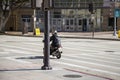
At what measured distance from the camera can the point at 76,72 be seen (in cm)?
1581

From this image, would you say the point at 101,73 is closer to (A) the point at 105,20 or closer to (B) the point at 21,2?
(B) the point at 21,2

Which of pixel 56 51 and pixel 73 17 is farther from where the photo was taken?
pixel 73 17

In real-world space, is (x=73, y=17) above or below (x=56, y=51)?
above

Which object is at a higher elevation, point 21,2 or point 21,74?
point 21,2

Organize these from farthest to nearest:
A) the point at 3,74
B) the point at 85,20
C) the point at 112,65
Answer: the point at 85,20 → the point at 112,65 → the point at 3,74

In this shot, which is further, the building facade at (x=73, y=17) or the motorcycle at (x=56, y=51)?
the building facade at (x=73, y=17)

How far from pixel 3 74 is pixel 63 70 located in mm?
2802

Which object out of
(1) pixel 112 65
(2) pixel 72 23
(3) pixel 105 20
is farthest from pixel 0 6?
(1) pixel 112 65

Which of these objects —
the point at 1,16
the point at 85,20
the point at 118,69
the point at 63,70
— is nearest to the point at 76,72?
the point at 63,70

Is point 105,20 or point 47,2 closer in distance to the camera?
point 47,2

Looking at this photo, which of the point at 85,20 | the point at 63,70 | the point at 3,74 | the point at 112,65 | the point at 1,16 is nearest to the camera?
the point at 3,74

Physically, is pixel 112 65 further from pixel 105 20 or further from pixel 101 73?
pixel 105 20

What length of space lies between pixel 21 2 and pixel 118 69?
48789mm

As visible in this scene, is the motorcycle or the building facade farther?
the building facade
